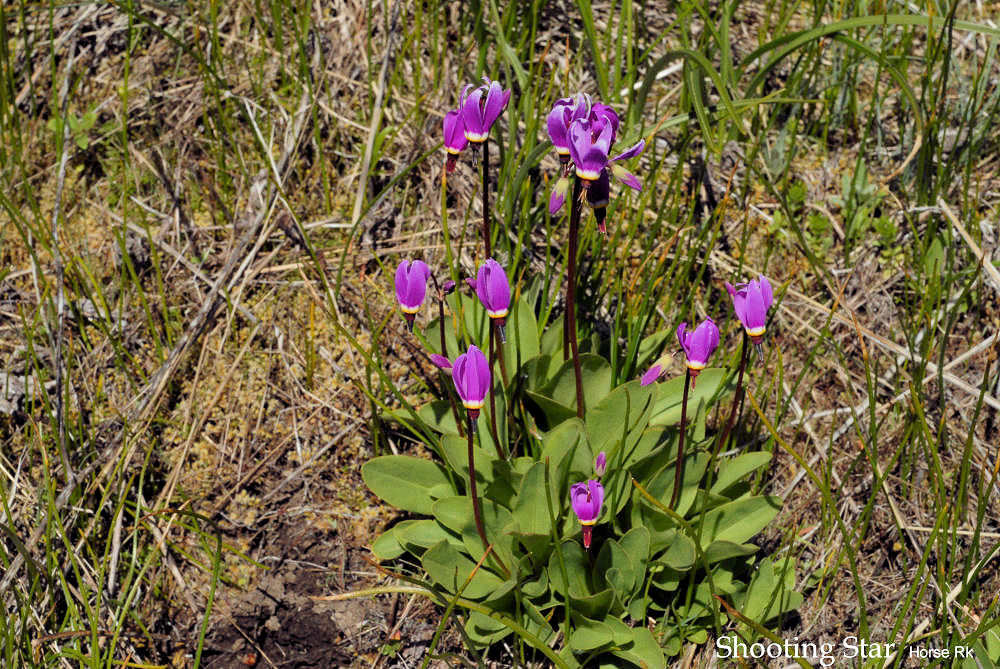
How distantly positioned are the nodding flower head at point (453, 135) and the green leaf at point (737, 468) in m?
1.06

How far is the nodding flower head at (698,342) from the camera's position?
73.2 inches

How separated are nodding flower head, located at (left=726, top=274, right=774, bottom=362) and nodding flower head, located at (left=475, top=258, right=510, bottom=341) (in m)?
0.47

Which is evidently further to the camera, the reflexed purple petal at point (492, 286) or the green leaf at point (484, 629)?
the green leaf at point (484, 629)

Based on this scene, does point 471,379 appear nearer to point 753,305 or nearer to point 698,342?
point 698,342

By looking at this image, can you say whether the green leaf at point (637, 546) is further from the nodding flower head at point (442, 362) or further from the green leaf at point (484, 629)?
the nodding flower head at point (442, 362)

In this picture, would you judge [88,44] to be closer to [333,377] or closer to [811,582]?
[333,377]

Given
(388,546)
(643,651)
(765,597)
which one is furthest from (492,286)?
(765,597)

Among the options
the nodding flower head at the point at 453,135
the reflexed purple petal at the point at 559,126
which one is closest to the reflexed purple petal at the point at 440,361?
the nodding flower head at the point at 453,135

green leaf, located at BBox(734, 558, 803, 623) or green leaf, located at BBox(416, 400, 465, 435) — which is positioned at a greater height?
green leaf, located at BBox(416, 400, 465, 435)

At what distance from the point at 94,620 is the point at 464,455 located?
97 centimetres

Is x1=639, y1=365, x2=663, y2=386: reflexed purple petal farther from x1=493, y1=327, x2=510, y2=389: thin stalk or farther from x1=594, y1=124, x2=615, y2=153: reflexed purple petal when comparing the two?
x1=594, y1=124, x2=615, y2=153: reflexed purple petal

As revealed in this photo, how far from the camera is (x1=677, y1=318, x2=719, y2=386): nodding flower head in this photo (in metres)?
1.86

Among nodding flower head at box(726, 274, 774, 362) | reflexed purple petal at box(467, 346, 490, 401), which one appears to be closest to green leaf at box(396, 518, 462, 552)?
Answer: reflexed purple petal at box(467, 346, 490, 401)

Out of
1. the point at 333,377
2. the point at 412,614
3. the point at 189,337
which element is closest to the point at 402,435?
the point at 333,377
